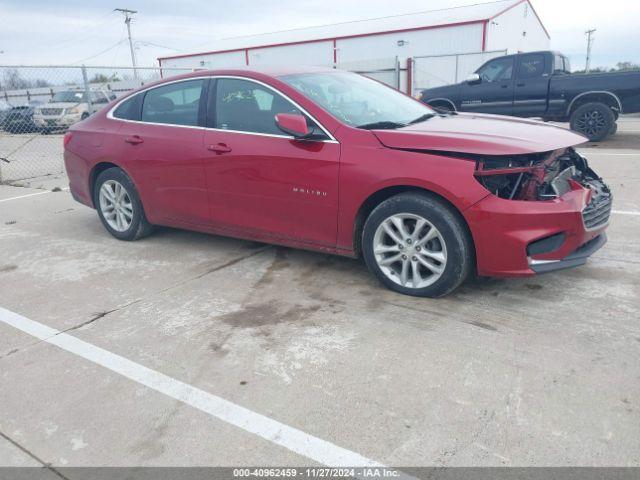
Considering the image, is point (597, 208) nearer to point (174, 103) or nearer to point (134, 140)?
point (174, 103)

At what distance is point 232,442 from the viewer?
233 cm

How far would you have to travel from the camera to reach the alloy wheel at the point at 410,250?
11.6 feet

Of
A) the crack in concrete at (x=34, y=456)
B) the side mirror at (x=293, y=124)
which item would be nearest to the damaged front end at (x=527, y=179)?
the side mirror at (x=293, y=124)

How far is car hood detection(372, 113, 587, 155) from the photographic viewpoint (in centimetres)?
332

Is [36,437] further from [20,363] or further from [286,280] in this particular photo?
[286,280]

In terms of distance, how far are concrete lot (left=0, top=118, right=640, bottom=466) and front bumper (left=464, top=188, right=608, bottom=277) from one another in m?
0.33

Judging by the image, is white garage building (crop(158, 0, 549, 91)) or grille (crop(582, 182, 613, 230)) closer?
grille (crop(582, 182, 613, 230))

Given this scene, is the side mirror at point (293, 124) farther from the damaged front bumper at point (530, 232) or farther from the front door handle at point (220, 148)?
the damaged front bumper at point (530, 232)

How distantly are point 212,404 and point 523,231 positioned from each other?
2121mm

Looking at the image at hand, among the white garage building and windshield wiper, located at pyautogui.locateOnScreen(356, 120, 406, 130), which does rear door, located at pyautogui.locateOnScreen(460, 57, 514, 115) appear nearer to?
the white garage building

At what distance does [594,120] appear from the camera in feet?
34.9

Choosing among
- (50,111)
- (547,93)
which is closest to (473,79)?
(547,93)

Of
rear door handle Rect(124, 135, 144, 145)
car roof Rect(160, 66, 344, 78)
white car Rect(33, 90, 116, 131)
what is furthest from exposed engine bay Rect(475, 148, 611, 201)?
white car Rect(33, 90, 116, 131)

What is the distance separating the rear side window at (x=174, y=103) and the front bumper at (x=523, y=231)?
8.54 feet
